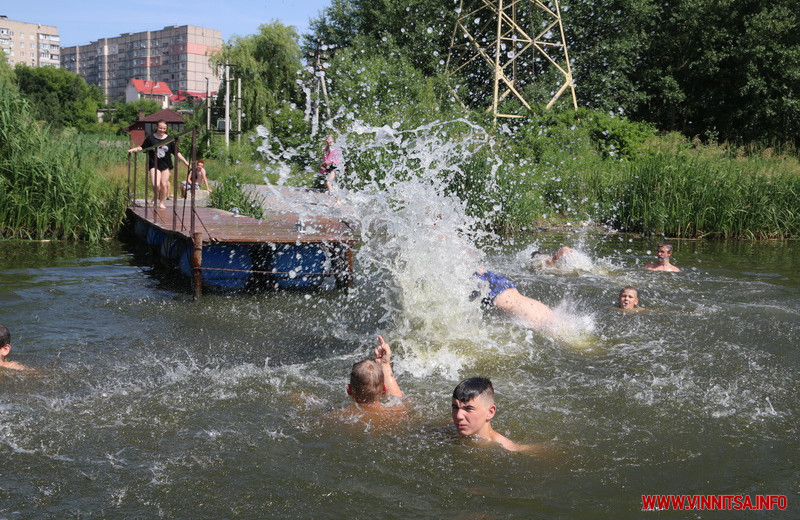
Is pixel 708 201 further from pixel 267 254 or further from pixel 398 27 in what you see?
pixel 398 27

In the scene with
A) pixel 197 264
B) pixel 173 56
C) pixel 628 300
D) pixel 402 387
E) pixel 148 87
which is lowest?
pixel 402 387

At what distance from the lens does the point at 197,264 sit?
9562mm

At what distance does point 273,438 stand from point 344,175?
37.7 ft

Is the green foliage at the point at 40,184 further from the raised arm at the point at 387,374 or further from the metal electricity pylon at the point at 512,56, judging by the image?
the metal electricity pylon at the point at 512,56

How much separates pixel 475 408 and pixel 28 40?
676 ft

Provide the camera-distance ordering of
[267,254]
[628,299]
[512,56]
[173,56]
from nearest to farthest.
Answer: [628,299] < [267,254] < [512,56] < [173,56]

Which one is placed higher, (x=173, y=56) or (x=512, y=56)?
(x=173, y=56)

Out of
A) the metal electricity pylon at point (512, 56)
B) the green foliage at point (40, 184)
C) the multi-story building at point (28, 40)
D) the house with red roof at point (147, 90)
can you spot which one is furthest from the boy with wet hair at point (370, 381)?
the multi-story building at point (28, 40)

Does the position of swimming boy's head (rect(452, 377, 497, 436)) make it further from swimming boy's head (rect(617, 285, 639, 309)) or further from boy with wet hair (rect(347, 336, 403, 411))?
swimming boy's head (rect(617, 285, 639, 309))

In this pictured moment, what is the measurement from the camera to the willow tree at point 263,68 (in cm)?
3691

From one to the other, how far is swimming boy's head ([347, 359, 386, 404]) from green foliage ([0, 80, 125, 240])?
9.76 meters

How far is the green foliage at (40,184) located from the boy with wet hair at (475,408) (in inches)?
422

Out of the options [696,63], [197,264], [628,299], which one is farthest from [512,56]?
[197,264]

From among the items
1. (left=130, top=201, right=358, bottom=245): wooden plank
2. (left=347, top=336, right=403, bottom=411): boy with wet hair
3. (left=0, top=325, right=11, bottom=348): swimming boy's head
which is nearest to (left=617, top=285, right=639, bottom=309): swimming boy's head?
(left=130, top=201, right=358, bottom=245): wooden plank
